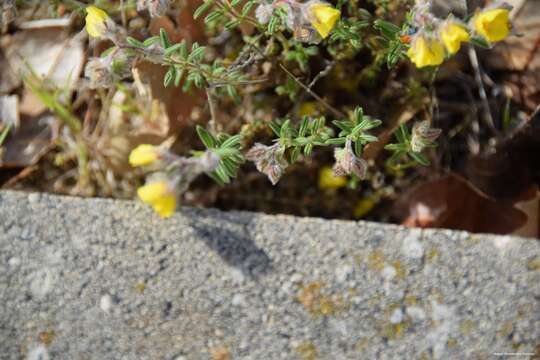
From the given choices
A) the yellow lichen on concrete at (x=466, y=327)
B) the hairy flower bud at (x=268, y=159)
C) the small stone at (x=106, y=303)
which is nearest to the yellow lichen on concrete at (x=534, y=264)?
the yellow lichen on concrete at (x=466, y=327)

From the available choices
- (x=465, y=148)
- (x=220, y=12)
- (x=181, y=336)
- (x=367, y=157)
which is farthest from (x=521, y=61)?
(x=181, y=336)

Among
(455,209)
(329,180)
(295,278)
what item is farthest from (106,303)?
(455,209)

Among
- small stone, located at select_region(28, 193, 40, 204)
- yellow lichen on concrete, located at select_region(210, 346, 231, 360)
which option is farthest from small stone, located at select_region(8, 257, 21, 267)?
yellow lichen on concrete, located at select_region(210, 346, 231, 360)

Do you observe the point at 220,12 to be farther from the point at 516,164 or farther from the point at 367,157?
the point at 516,164

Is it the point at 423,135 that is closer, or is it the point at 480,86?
the point at 423,135

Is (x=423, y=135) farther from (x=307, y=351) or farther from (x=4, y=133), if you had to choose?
(x=4, y=133)

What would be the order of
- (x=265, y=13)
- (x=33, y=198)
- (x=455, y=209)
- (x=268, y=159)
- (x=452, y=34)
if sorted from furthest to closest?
1. (x=455, y=209)
2. (x=33, y=198)
3. (x=268, y=159)
4. (x=265, y=13)
5. (x=452, y=34)
